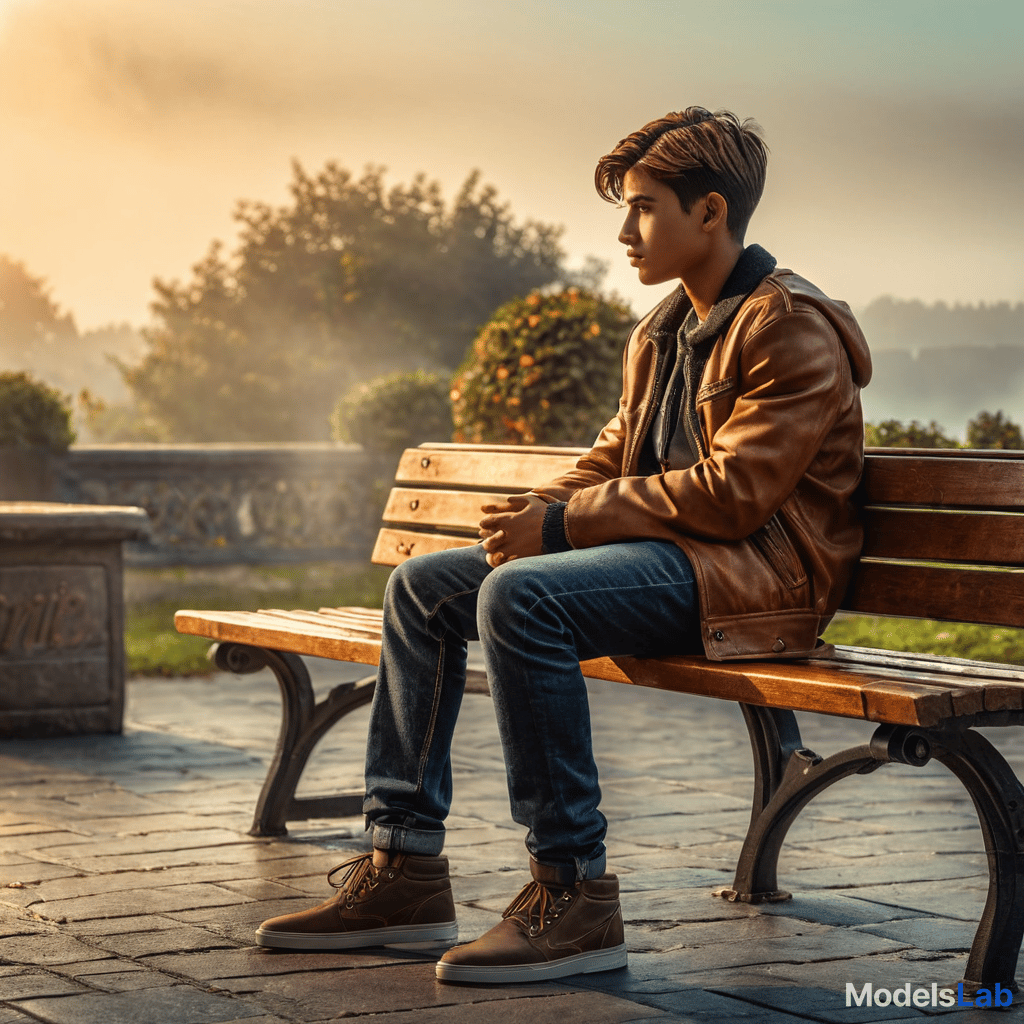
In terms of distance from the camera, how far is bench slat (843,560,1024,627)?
320 cm

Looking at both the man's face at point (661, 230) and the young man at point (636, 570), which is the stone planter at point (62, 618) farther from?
the man's face at point (661, 230)

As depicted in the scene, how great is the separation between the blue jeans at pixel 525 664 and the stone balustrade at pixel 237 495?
34.9 feet

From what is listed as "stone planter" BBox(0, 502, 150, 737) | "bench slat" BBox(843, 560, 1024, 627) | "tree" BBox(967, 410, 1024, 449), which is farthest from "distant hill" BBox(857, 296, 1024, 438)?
"bench slat" BBox(843, 560, 1024, 627)

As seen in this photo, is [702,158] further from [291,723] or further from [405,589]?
[291,723]

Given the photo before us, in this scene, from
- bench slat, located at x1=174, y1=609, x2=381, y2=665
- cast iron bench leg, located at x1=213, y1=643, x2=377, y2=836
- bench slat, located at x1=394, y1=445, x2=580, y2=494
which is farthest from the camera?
cast iron bench leg, located at x1=213, y1=643, x2=377, y2=836

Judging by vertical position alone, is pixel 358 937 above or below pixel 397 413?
below

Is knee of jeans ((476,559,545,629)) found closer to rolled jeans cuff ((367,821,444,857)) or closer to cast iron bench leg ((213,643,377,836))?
rolled jeans cuff ((367,821,444,857))

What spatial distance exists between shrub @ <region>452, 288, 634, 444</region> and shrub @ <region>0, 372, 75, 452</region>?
433 cm

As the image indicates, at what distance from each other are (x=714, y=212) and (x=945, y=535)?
0.84 m

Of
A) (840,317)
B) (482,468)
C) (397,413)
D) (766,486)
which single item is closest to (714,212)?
(840,317)

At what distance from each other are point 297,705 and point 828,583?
6.13ft

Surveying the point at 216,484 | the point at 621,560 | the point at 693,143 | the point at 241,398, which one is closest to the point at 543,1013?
the point at 621,560

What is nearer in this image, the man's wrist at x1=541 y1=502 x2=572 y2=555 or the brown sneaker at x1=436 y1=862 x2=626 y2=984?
the brown sneaker at x1=436 y1=862 x2=626 y2=984

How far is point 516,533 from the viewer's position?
3340mm
